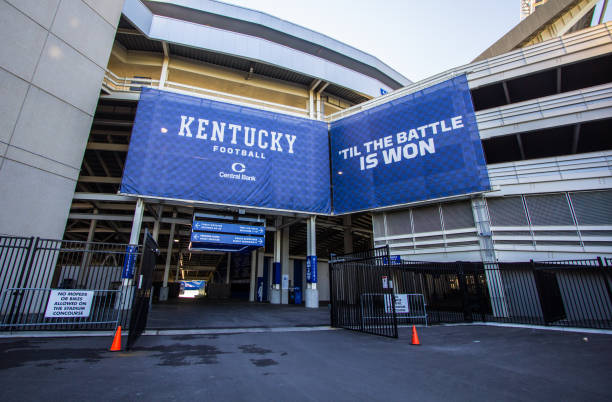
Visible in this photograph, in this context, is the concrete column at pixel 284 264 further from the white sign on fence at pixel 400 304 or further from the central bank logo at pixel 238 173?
the white sign on fence at pixel 400 304

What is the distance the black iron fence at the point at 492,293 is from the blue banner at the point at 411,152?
469 centimetres

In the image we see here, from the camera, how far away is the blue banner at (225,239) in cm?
1536

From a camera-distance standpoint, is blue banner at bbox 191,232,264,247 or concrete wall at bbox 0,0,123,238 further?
blue banner at bbox 191,232,264,247

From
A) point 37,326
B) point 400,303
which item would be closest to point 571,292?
point 400,303

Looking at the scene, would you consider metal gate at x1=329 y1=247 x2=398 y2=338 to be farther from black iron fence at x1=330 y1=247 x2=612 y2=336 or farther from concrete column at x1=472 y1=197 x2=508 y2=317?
concrete column at x1=472 y1=197 x2=508 y2=317

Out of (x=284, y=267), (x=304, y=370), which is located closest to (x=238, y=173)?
(x=284, y=267)

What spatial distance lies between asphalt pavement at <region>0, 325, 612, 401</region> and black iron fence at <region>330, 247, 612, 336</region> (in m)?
2.14

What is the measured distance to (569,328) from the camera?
9219mm

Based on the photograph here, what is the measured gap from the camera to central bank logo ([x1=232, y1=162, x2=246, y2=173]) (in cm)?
1708

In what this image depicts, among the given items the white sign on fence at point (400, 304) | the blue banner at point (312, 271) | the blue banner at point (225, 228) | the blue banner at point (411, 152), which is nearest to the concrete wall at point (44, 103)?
the blue banner at point (225, 228)

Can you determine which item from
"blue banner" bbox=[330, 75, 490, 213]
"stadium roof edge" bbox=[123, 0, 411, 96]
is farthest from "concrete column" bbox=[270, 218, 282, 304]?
"stadium roof edge" bbox=[123, 0, 411, 96]

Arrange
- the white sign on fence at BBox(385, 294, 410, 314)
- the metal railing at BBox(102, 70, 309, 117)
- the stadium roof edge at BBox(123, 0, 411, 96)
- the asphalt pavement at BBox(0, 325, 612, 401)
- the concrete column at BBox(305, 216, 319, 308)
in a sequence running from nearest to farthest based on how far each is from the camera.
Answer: the asphalt pavement at BBox(0, 325, 612, 401) < the white sign on fence at BBox(385, 294, 410, 314) < the metal railing at BBox(102, 70, 309, 117) < the concrete column at BBox(305, 216, 319, 308) < the stadium roof edge at BBox(123, 0, 411, 96)

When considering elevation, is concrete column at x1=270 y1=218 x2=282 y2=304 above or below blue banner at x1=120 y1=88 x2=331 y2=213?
below

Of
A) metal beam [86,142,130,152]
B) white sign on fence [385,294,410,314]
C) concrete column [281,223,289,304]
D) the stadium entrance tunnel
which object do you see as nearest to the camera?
white sign on fence [385,294,410,314]
